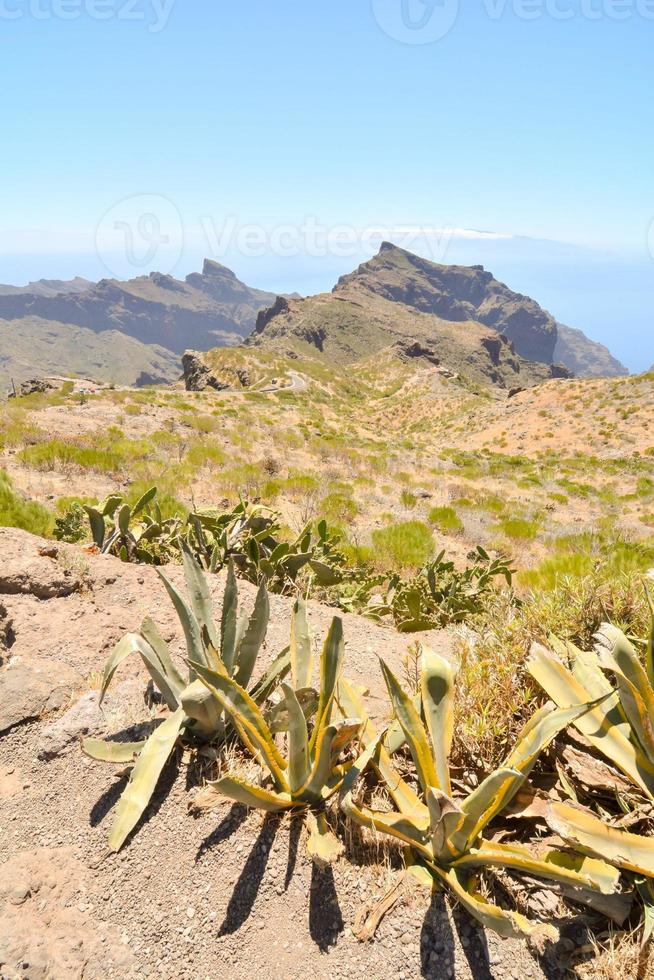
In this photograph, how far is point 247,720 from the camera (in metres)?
2.34

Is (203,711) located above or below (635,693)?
below

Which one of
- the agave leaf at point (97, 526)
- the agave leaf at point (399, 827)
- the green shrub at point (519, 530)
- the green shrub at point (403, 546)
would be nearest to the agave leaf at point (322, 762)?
the agave leaf at point (399, 827)

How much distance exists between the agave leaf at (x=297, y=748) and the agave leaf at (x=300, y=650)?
51cm

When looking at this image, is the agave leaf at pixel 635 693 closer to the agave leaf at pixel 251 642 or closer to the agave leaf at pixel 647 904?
the agave leaf at pixel 647 904

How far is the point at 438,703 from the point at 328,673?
533mm

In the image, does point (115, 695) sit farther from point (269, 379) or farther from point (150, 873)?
Answer: point (269, 379)

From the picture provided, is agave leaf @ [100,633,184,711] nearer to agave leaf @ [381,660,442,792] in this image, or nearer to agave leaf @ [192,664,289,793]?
agave leaf @ [192,664,289,793]

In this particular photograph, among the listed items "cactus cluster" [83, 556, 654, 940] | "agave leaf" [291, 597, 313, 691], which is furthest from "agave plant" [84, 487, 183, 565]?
"agave leaf" [291, 597, 313, 691]

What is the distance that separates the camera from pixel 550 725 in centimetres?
207

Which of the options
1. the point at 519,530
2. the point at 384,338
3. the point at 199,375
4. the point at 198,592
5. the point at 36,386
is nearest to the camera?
the point at 198,592

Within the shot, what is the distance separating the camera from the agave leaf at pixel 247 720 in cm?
230

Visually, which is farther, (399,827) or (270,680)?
(270,680)

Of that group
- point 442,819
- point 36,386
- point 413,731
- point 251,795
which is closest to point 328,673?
point 413,731

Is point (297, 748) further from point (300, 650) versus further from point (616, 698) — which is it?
point (616, 698)
